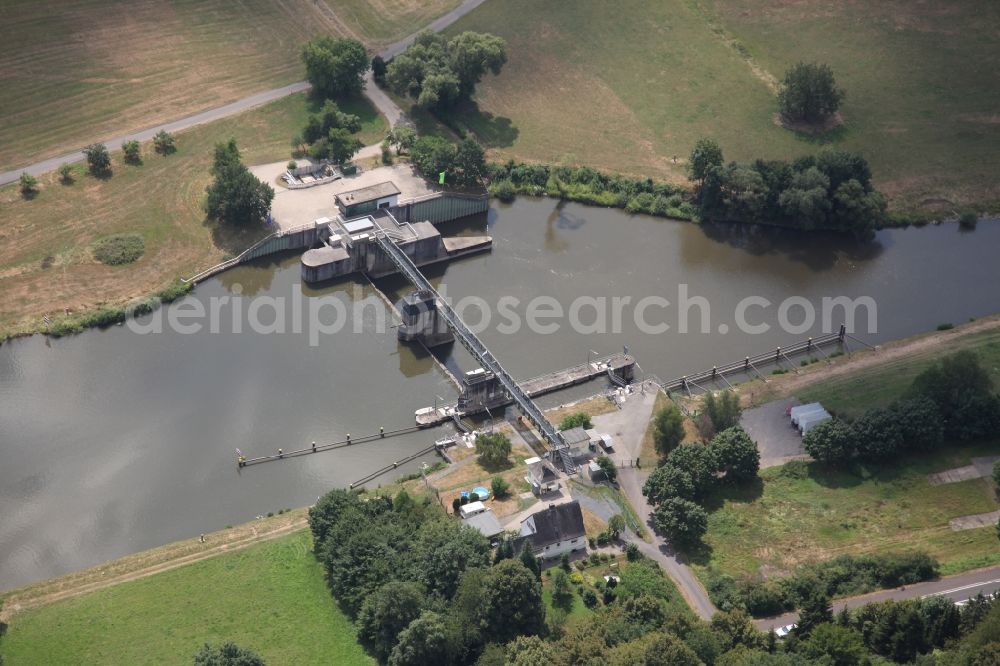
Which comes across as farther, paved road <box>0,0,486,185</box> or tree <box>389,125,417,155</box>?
tree <box>389,125,417,155</box>

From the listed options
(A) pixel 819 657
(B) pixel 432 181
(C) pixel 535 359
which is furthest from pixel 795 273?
(A) pixel 819 657

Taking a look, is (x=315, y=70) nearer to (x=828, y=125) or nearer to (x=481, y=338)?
(x=481, y=338)

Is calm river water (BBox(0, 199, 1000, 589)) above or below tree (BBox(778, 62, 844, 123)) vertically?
below

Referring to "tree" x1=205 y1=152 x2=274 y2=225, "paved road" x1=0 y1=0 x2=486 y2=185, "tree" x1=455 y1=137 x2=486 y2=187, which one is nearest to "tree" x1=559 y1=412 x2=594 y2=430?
"tree" x1=455 y1=137 x2=486 y2=187

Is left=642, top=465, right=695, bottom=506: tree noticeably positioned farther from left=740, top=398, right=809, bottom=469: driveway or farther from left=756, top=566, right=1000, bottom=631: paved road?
left=756, top=566, right=1000, bottom=631: paved road

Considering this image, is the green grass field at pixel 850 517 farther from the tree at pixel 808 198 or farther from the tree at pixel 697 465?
the tree at pixel 808 198

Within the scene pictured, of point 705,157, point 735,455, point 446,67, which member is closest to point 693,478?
point 735,455

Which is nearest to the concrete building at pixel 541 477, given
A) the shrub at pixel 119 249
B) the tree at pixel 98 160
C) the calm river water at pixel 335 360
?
the calm river water at pixel 335 360
